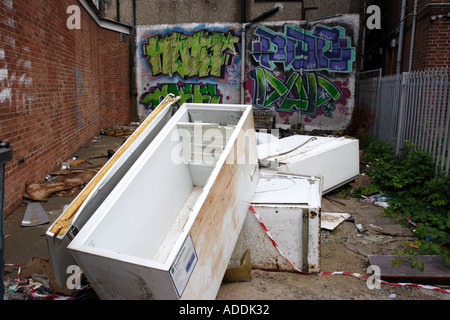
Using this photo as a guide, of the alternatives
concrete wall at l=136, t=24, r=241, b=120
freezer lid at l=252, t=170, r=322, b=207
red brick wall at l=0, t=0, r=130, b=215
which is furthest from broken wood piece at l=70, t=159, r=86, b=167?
concrete wall at l=136, t=24, r=241, b=120

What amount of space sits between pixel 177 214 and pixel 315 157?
7.65 feet

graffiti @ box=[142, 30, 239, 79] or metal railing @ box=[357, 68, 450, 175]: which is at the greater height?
graffiti @ box=[142, 30, 239, 79]

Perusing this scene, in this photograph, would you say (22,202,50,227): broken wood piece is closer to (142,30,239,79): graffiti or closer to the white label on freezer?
the white label on freezer

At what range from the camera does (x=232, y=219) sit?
9.23ft

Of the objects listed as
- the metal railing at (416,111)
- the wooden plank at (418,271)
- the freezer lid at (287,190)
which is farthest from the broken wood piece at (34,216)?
the metal railing at (416,111)

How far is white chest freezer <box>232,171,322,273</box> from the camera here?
3.16 metres

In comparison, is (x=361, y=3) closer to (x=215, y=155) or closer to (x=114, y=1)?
(x=114, y=1)

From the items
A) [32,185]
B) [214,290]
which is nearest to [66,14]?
[32,185]

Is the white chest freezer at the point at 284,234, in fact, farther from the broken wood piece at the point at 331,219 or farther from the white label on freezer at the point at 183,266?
the white label on freezer at the point at 183,266

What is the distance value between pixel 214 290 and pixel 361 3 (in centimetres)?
1173

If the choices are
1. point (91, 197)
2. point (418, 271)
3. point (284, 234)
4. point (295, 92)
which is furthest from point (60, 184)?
point (295, 92)

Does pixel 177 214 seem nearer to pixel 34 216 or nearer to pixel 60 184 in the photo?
pixel 34 216

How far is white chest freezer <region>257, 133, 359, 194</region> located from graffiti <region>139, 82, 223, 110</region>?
7.55m

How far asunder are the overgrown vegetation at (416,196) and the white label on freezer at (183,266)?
7.18ft
